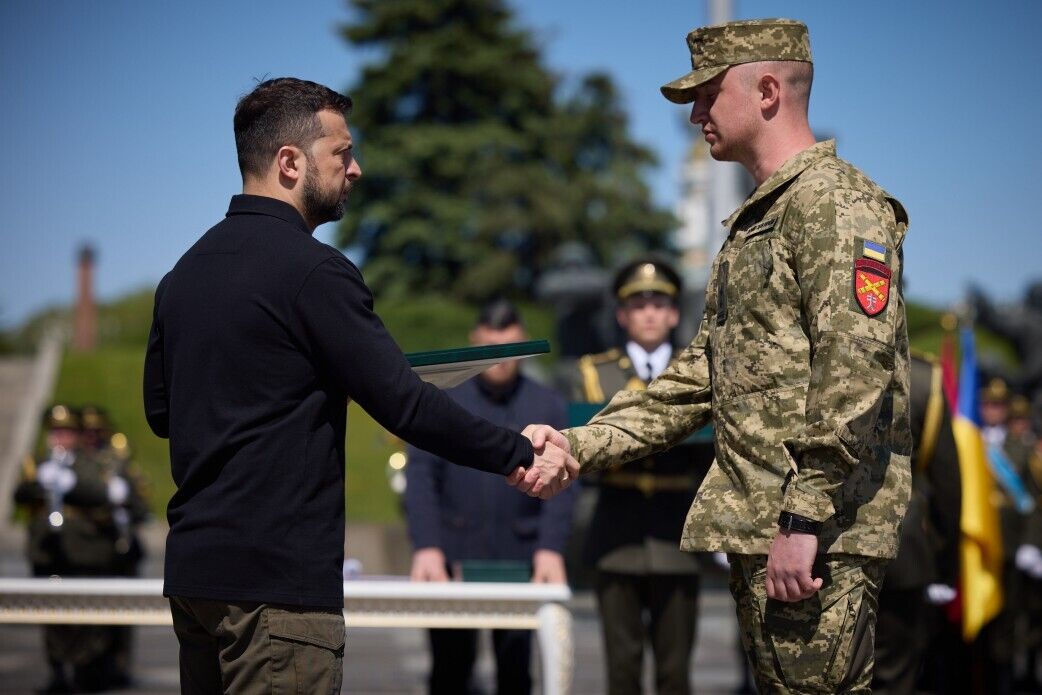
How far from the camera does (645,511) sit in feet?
19.9

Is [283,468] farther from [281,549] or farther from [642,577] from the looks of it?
[642,577]

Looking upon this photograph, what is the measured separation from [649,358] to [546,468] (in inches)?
99.2

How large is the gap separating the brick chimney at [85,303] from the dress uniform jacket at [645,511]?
40165 mm

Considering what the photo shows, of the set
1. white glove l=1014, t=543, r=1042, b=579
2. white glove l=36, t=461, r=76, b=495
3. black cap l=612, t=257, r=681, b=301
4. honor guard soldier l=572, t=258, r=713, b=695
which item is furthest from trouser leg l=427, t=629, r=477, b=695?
white glove l=1014, t=543, r=1042, b=579

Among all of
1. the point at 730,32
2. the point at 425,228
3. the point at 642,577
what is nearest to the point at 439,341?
the point at 425,228

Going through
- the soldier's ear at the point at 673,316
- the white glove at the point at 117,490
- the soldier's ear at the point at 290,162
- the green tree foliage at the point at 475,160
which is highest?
the green tree foliage at the point at 475,160

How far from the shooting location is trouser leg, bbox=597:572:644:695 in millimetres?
5949

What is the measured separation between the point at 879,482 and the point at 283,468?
4.74 feet

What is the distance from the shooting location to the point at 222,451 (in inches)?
125

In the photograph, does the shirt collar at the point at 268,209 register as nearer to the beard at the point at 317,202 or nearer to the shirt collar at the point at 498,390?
the beard at the point at 317,202

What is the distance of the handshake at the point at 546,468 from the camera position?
3734mm

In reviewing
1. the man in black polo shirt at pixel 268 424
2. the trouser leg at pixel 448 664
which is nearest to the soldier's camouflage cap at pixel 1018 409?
the trouser leg at pixel 448 664

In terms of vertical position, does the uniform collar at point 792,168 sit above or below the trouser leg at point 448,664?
above

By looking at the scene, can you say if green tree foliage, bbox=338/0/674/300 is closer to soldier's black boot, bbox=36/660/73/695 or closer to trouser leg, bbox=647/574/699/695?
soldier's black boot, bbox=36/660/73/695
